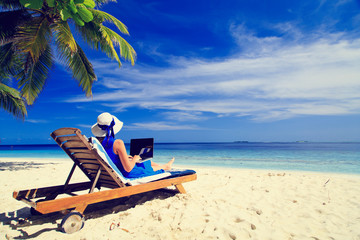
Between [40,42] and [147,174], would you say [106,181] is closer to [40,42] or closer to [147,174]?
[147,174]

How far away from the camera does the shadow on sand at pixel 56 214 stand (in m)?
2.75

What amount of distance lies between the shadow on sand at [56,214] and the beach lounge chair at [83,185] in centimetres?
18

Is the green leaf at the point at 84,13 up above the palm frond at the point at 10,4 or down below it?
below

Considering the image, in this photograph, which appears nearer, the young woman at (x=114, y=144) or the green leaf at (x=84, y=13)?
the green leaf at (x=84, y=13)

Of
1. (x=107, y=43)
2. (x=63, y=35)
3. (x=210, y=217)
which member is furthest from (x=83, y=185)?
(x=107, y=43)

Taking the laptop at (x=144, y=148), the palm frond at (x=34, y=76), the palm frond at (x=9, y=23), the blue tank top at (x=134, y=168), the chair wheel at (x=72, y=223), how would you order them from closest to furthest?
the chair wheel at (x=72, y=223), the blue tank top at (x=134, y=168), the laptop at (x=144, y=148), the palm frond at (x=9, y=23), the palm frond at (x=34, y=76)

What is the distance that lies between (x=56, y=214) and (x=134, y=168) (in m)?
1.29

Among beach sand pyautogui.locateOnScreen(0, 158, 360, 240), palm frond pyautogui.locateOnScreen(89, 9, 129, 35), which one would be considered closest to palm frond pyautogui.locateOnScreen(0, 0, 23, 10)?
palm frond pyautogui.locateOnScreen(89, 9, 129, 35)

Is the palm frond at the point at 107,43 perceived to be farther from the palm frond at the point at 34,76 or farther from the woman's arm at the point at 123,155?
the woman's arm at the point at 123,155

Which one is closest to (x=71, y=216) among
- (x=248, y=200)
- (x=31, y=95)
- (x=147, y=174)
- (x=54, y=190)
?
(x=54, y=190)

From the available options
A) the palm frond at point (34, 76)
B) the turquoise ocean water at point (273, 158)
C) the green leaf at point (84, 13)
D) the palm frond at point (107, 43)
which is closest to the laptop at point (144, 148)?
the green leaf at point (84, 13)

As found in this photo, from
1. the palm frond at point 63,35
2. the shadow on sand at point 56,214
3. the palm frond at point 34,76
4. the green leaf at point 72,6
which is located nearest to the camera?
the green leaf at point 72,6

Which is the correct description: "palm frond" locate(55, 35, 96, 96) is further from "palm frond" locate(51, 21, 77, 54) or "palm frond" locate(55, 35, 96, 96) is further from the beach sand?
the beach sand

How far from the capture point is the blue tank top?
3365 mm
